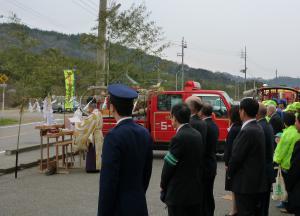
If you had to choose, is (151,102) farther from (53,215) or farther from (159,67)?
(53,215)

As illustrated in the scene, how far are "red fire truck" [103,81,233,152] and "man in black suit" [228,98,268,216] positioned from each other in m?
8.51

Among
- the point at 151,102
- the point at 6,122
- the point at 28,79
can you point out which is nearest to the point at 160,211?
the point at 151,102

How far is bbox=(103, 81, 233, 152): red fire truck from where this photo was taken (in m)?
13.7

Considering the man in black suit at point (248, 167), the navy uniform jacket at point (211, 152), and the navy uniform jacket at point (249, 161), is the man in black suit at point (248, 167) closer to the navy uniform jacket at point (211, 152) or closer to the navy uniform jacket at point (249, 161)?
the navy uniform jacket at point (249, 161)

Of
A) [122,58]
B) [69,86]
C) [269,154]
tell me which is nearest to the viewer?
[269,154]

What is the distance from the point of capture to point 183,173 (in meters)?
4.59

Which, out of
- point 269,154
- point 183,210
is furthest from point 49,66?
point 183,210

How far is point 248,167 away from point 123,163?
6.84 feet

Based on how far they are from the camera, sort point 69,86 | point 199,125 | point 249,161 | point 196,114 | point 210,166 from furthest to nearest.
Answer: point 69,86
point 210,166
point 196,114
point 199,125
point 249,161

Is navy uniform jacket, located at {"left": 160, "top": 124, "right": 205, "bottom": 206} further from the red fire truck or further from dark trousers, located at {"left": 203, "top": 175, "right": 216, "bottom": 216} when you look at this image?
the red fire truck

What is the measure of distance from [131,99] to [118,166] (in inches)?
21.0

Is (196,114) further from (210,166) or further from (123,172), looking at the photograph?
(123,172)

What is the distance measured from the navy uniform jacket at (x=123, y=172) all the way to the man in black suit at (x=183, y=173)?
927 millimetres

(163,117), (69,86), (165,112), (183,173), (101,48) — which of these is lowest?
(183,173)
